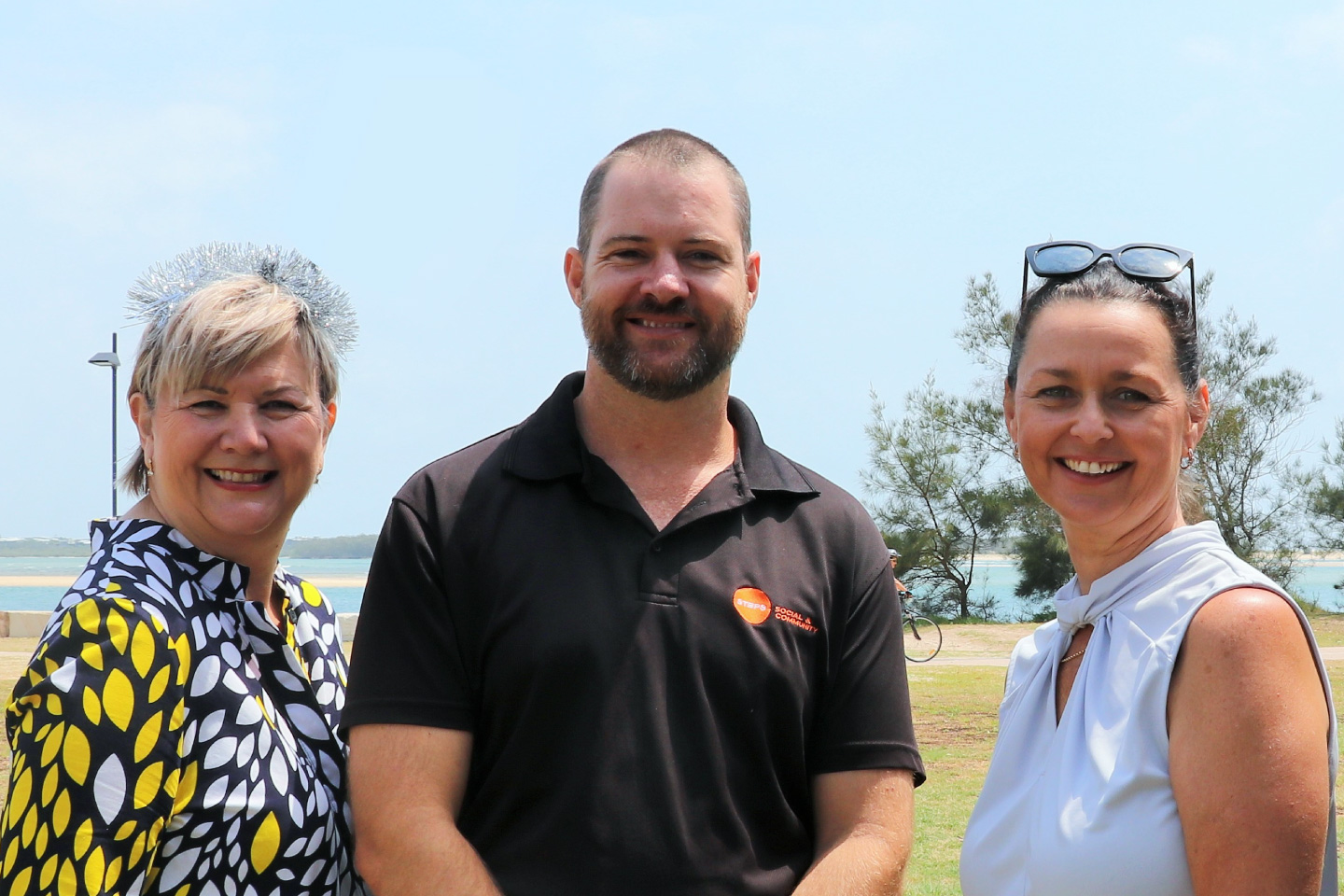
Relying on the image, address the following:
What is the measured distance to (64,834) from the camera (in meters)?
2.15

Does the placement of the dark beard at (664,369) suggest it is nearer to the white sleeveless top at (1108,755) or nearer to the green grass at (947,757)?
the white sleeveless top at (1108,755)

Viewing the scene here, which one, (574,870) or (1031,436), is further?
(1031,436)

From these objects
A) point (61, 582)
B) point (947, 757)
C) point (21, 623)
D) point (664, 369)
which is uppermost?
point (664, 369)

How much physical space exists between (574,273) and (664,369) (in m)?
0.42

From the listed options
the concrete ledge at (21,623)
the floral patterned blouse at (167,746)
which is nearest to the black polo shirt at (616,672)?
the floral patterned blouse at (167,746)

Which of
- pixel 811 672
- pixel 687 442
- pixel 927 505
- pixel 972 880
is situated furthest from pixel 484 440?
pixel 927 505

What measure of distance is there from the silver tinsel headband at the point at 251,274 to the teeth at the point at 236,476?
0.37m

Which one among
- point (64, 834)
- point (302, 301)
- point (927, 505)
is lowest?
point (927, 505)

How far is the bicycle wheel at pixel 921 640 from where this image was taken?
20.2 meters

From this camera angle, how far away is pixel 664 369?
278cm

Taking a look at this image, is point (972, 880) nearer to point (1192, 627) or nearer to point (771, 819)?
point (771, 819)

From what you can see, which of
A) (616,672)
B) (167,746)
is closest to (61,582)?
(167,746)

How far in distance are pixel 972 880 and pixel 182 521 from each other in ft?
6.30

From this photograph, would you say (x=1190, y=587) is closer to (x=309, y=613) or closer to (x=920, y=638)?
(x=309, y=613)
